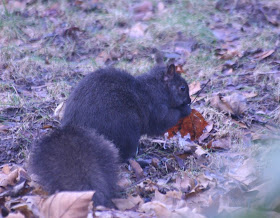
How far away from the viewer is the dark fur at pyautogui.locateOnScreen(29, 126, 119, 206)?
7.45 ft

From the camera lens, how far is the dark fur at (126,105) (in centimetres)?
317

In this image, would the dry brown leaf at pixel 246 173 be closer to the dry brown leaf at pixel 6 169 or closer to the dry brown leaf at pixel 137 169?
the dry brown leaf at pixel 137 169

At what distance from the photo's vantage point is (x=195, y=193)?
2781 millimetres

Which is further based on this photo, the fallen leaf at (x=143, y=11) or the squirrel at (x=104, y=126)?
the fallen leaf at (x=143, y=11)

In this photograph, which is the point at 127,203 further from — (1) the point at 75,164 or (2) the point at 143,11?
(2) the point at 143,11

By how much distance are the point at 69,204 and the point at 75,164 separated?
396mm

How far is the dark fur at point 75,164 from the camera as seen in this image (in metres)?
2.27

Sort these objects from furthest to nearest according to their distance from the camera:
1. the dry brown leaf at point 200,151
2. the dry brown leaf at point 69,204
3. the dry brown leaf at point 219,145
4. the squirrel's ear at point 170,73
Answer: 1. the squirrel's ear at point 170,73
2. the dry brown leaf at point 219,145
3. the dry brown leaf at point 200,151
4. the dry brown leaf at point 69,204

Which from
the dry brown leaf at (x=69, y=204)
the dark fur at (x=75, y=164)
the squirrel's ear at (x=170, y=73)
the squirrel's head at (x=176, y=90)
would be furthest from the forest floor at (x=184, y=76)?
the squirrel's ear at (x=170, y=73)

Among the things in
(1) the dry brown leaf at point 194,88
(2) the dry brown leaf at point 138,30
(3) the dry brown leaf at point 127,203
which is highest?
(2) the dry brown leaf at point 138,30

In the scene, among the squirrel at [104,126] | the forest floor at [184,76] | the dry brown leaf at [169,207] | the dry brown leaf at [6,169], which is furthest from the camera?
the dry brown leaf at [6,169]

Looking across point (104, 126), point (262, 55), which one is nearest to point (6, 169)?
point (104, 126)

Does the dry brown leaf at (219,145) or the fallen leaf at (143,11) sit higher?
the fallen leaf at (143,11)

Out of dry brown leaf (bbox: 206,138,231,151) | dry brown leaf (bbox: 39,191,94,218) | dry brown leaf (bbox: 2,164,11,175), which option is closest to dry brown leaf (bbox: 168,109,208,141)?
dry brown leaf (bbox: 206,138,231,151)
